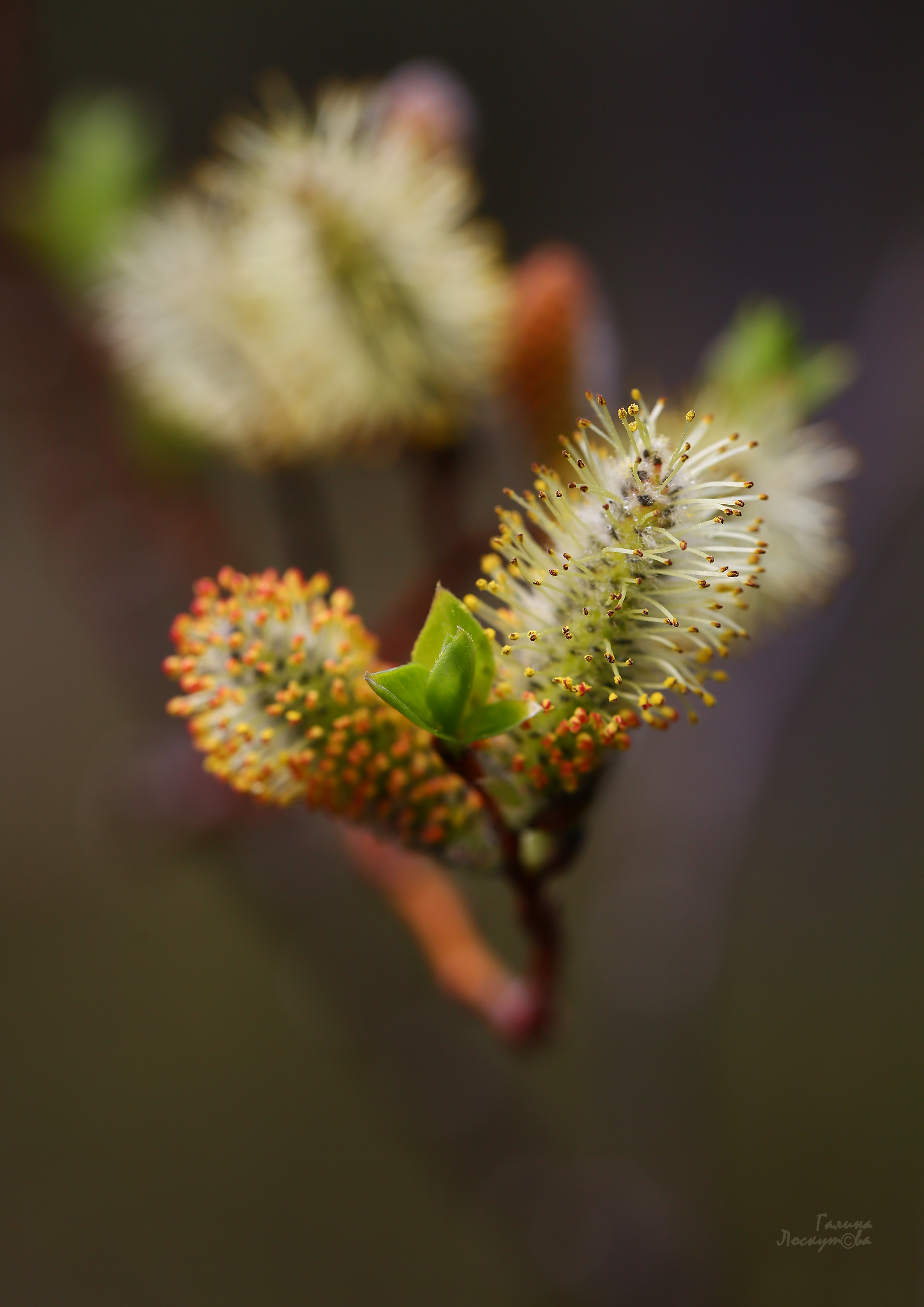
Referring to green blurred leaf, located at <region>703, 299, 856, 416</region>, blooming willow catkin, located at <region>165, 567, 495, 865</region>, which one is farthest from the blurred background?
blooming willow catkin, located at <region>165, 567, 495, 865</region>

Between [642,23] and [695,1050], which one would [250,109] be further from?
[695,1050]

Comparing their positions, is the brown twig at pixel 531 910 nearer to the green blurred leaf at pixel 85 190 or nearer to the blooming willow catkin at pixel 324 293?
the blooming willow catkin at pixel 324 293

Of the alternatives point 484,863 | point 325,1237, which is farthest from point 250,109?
point 325,1237

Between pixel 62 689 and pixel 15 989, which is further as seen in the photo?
pixel 62 689

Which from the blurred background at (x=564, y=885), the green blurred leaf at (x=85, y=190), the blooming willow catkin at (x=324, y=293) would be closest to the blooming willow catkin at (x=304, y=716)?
the blooming willow catkin at (x=324, y=293)

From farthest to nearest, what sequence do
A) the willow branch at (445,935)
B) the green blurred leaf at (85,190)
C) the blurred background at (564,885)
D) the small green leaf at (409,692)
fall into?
the blurred background at (564,885) → the green blurred leaf at (85,190) → the willow branch at (445,935) → the small green leaf at (409,692)

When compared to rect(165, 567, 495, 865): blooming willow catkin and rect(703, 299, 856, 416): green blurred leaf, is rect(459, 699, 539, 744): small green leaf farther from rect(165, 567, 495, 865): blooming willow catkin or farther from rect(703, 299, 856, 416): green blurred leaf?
rect(703, 299, 856, 416): green blurred leaf

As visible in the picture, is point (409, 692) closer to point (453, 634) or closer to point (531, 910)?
point (453, 634)
